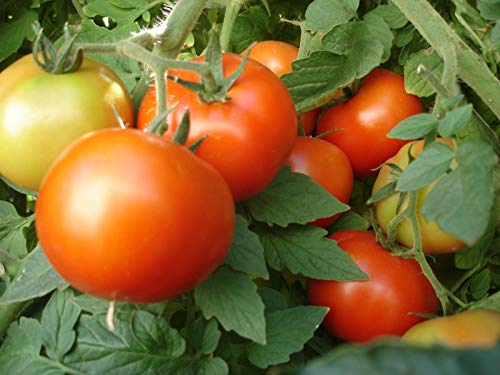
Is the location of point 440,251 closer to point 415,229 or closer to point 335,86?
point 415,229

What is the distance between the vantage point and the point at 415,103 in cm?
88

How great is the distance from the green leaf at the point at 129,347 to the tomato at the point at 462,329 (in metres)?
0.23

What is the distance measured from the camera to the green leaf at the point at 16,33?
1.03m

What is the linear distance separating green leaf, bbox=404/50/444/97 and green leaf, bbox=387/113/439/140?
0.80 ft

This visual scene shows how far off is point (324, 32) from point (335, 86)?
93 millimetres

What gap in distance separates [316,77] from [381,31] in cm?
12

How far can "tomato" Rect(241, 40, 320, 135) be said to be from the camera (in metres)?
0.92

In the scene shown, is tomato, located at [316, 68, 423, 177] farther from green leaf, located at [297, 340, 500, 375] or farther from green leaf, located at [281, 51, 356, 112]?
green leaf, located at [297, 340, 500, 375]

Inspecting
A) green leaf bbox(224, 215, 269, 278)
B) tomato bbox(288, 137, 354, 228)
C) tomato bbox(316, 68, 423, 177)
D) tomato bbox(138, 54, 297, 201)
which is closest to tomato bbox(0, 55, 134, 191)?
tomato bbox(138, 54, 297, 201)

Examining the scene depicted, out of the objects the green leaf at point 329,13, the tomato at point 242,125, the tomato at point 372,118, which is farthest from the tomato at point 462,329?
the green leaf at point 329,13

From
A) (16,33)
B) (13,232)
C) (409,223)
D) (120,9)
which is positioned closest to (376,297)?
(409,223)

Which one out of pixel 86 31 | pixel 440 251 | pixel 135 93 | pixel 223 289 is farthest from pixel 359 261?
pixel 86 31

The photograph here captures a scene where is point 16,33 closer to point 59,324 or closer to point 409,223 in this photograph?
Result: point 59,324

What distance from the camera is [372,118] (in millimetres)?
875
